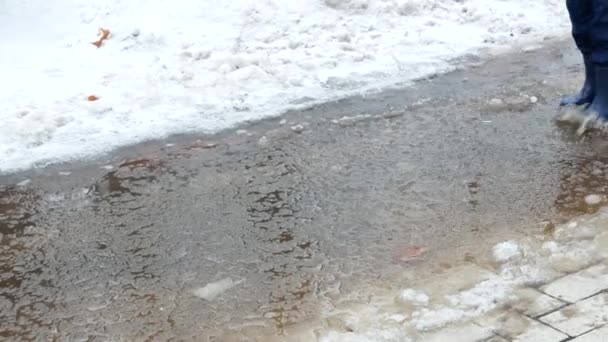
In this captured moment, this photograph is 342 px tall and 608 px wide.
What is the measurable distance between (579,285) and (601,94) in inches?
115

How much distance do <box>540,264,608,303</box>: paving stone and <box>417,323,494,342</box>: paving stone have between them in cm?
53

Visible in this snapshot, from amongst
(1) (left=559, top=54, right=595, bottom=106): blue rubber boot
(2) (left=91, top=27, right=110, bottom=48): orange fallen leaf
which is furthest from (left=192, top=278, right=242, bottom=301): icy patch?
(2) (left=91, top=27, right=110, bottom=48): orange fallen leaf

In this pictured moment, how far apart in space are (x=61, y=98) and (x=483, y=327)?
205 inches

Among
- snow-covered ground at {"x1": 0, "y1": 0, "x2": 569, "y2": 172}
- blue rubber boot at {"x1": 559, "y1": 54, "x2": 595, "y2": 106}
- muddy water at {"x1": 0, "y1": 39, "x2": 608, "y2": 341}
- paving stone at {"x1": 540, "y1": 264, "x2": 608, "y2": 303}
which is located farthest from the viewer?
snow-covered ground at {"x1": 0, "y1": 0, "x2": 569, "y2": 172}

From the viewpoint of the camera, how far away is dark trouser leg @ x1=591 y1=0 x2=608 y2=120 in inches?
249

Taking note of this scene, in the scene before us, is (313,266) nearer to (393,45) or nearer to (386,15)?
(393,45)

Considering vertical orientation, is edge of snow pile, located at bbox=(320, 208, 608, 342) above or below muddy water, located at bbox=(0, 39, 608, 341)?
above

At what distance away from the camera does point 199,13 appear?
9.88 m

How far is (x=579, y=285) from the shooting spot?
426cm

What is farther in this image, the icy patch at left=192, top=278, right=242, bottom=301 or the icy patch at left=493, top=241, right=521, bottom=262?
the icy patch at left=493, top=241, right=521, bottom=262

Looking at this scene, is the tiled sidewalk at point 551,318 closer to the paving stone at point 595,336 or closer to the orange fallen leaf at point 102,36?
the paving stone at point 595,336

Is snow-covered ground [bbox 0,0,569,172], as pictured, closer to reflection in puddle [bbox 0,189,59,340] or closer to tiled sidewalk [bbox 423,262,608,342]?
reflection in puddle [bbox 0,189,59,340]

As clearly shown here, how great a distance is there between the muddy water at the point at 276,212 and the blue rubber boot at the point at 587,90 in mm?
279

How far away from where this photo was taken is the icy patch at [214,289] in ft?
15.0
